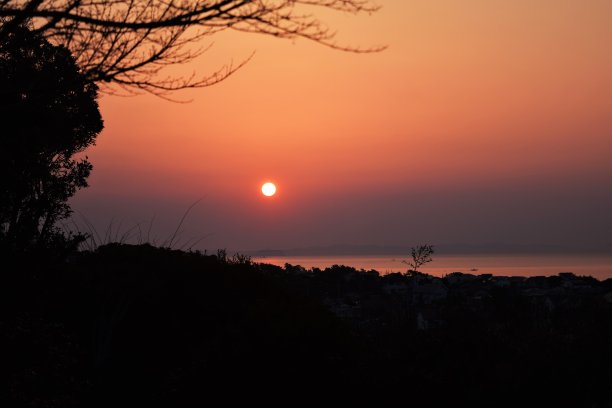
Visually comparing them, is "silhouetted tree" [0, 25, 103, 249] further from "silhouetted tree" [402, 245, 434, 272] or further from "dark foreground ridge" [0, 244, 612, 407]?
"silhouetted tree" [402, 245, 434, 272]

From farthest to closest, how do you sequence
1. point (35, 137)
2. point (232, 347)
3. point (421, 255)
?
1. point (421, 255)
2. point (35, 137)
3. point (232, 347)

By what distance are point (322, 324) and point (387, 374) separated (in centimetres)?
182

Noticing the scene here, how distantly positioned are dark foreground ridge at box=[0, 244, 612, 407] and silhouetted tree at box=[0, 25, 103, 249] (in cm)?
98

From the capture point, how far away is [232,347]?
1012 centimetres

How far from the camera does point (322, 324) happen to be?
10680mm

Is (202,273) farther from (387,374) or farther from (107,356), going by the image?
(387,374)

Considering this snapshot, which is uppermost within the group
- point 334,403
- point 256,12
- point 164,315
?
point 256,12

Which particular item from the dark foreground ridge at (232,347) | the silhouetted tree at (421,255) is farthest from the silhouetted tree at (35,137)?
the silhouetted tree at (421,255)

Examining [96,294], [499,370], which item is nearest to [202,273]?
[96,294]

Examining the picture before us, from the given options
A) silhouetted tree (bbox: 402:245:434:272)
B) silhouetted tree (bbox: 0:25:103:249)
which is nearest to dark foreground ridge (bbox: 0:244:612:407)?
silhouetted tree (bbox: 0:25:103:249)

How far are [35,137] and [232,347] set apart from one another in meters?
6.03

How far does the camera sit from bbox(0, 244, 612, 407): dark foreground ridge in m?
9.02

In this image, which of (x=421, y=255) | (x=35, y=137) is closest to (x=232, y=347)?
(x=35, y=137)

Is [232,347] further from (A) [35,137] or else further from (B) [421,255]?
(B) [421,255]
